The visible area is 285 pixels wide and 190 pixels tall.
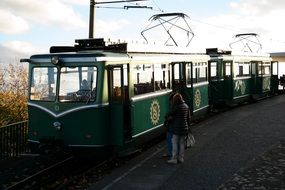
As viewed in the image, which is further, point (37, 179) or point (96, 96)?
point (37, 179)

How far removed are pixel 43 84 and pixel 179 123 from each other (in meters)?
3.39

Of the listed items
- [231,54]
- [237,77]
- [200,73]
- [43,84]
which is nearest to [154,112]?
[43,84]

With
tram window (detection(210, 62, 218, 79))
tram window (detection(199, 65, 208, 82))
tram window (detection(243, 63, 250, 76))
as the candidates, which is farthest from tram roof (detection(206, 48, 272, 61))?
tram window (detection(199, 65, 208, 82))

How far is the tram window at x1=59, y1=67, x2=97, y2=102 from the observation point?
37.2 ft

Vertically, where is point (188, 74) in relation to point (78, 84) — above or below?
above

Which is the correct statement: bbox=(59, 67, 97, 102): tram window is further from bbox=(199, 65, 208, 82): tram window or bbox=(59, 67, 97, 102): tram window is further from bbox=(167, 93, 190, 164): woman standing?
bbox=(199, 65, 208, 82): tram window

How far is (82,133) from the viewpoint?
447 inches

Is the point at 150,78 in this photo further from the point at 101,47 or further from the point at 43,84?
the point at 43,84

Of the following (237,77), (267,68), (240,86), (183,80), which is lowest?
(240,86)

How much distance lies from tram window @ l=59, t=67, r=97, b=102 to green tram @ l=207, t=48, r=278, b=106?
11.3 metres

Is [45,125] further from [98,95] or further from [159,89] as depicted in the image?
[159,89]

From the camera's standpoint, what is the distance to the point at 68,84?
11555 mm

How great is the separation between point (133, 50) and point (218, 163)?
371 cm

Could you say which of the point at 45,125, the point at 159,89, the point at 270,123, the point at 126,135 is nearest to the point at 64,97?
the point at 45,125
